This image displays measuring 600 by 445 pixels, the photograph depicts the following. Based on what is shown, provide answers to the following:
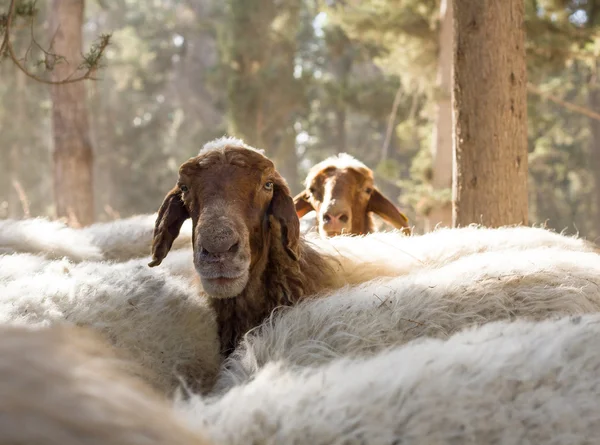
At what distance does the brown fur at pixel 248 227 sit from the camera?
3.21 metres

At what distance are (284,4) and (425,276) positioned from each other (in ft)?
64.3

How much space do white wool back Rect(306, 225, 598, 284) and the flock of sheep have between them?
0.5 inches

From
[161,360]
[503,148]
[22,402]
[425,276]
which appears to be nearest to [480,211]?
[503,148]

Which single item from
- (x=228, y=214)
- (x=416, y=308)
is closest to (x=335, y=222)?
(x=228, y=214)

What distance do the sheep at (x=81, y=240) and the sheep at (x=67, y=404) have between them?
3.00 m

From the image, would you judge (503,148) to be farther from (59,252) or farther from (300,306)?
(59,252)

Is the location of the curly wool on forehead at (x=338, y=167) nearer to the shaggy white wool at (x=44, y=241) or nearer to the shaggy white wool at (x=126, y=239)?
the shaggy white wool at (x=126, y=239)

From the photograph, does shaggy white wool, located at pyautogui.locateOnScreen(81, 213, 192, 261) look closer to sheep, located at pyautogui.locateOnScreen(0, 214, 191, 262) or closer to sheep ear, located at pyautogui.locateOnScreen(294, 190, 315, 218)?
sheep, located at pyautogui.locateOnScreen(0, 214, 191, 262)

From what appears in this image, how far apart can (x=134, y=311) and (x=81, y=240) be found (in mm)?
2169

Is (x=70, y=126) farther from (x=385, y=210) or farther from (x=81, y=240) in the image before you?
(x=385, y=210)

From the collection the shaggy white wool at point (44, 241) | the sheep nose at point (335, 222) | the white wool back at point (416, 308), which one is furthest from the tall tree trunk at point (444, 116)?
the white wool back at point (416, 308)

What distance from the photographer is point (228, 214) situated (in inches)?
122

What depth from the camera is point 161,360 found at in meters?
2.81

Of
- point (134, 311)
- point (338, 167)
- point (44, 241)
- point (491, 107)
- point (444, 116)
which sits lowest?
point (134, 311)
